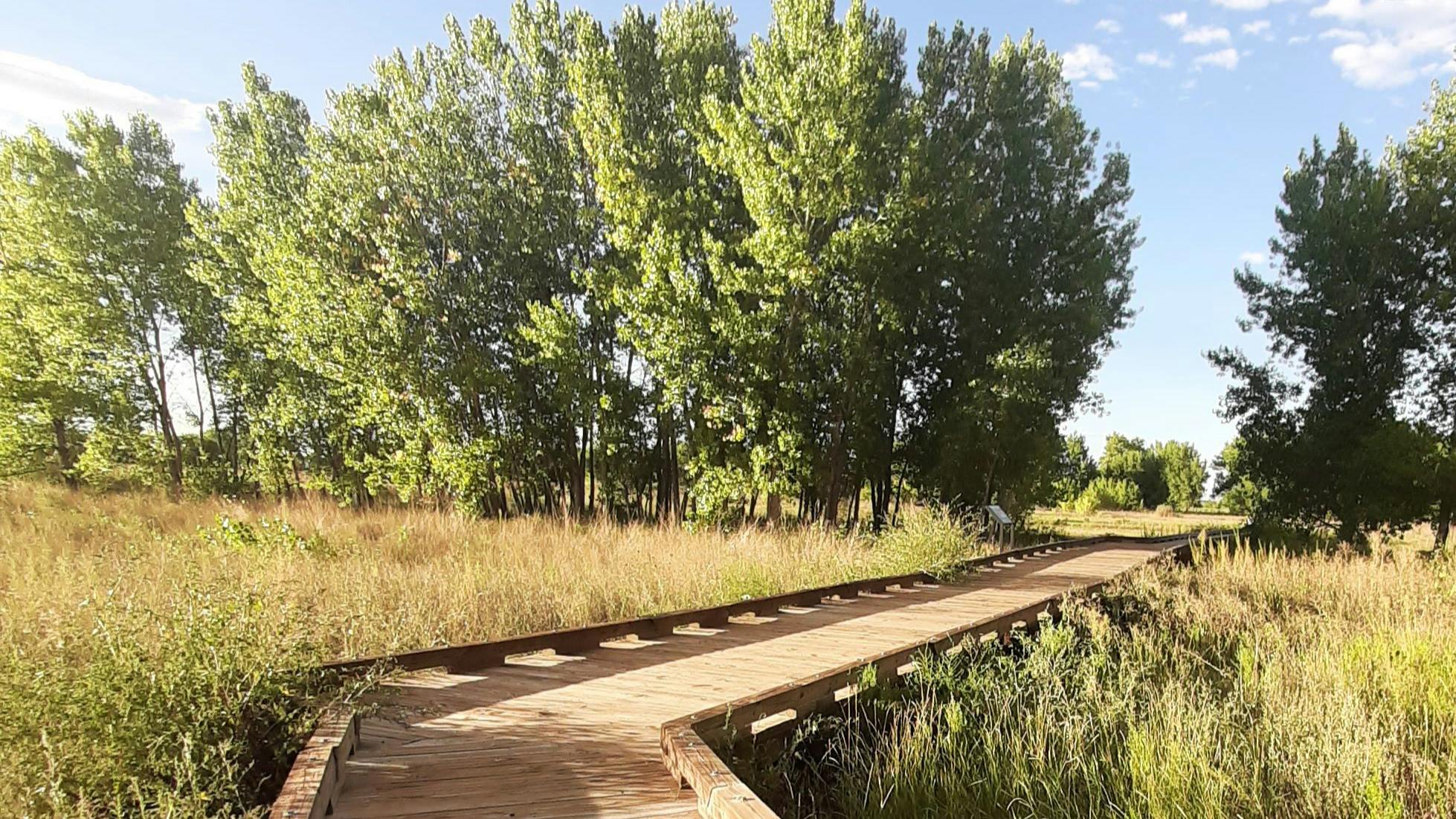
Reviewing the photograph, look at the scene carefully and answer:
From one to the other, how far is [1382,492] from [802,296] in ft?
55.2

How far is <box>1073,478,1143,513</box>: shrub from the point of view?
53981 millimetres

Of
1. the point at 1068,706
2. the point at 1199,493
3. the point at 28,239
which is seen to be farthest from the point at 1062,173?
the point at 1199,493

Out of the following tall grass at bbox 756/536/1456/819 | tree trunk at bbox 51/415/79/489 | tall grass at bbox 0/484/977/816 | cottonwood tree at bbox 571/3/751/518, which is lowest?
tall grass at bbox 756/536/1456/819

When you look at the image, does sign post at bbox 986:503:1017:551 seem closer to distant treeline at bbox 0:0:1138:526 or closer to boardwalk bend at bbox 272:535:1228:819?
distant treeline at bbox 0:0:1138:526

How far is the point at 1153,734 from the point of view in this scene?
435 cm

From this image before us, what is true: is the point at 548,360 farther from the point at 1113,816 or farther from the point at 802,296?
the point at 1113,816

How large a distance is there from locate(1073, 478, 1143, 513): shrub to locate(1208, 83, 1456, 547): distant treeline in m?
32.8

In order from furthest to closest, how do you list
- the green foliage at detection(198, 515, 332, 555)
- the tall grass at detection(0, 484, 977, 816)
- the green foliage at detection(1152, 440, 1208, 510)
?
1. the green foliage at detection(1152, 440, 1208, 510)
2. the green foliage at detection(198, 515, 332, 555)
3. the tall grass at detection(0, 484, 977, 816)

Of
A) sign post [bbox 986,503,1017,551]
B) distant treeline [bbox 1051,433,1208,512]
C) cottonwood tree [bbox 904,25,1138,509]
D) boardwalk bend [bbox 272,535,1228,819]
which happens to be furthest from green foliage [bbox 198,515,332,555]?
distant treeline [bbox 1051,433,1208,512]

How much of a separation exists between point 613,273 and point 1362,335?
21.6 meters

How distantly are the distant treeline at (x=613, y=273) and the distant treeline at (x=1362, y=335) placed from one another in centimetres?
603

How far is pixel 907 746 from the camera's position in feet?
13.5

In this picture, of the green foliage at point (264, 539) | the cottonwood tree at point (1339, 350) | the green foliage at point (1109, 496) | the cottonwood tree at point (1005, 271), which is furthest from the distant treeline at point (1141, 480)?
the green foliage at point (264, 539)

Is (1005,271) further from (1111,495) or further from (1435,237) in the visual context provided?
(1111,495)
